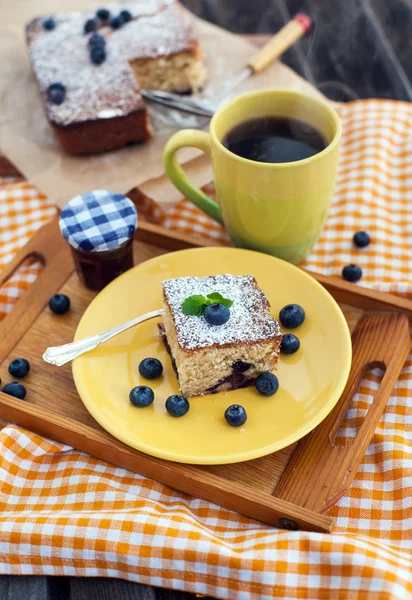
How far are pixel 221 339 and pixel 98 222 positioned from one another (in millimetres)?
569

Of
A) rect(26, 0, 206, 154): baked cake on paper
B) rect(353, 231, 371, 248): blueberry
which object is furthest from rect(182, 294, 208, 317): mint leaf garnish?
rect(26, 0, 206, 154): baked cake on paper

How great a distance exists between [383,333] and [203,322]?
0.57 metres

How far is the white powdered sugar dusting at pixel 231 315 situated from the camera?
65.3 inches

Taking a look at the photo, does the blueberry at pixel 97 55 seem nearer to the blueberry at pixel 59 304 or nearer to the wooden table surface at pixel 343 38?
the wooden table surface at pixel 343 38

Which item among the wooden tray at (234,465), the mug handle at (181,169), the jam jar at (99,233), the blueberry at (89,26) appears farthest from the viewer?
the blueberry at (89,26)

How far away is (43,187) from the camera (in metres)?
2.56

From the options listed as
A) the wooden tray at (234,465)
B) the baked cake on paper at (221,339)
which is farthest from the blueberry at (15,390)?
the baked cake on paper at (221,339)

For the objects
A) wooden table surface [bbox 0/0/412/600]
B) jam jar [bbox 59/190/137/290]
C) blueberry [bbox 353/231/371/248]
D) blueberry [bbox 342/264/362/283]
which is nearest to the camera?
jam jar [bbox 59/190/137/290]

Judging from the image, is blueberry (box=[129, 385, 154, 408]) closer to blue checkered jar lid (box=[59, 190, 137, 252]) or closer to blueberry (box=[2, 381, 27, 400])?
blueberry (box=[2, 381, 27, 400])

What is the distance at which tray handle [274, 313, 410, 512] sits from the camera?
63.0 inches

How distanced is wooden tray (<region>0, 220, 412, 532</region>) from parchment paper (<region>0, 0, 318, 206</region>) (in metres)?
0.43

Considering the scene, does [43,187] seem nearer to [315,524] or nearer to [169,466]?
[169,466]

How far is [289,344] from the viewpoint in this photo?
1.77 metres

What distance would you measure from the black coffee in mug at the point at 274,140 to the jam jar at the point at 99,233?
392 millimetres
